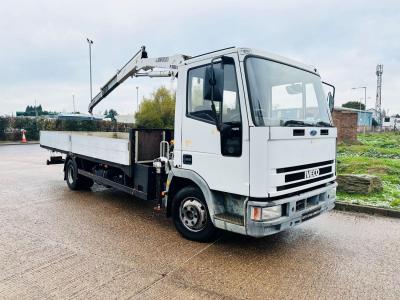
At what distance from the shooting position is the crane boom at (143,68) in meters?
5.33

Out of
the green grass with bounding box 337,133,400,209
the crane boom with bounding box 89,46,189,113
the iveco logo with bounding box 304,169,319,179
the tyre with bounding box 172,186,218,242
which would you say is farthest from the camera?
the green grass with bounding box 337,133,400,209

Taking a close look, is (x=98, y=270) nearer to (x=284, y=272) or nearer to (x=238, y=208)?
(x=238, y=208)

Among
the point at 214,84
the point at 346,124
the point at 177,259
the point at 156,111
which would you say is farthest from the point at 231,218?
the point at 156,111

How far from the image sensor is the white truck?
3861 mm

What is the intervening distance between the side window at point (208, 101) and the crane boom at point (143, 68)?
56 centimetres

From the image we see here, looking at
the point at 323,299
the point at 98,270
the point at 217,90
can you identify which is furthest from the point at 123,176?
the point at 323,299

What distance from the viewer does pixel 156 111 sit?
1171 inches

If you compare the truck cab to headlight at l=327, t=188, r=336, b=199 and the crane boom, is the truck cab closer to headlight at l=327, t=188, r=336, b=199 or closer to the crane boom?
headlight at l=327, t=188, r=336, b=199

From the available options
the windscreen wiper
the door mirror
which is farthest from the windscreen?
the door mirror

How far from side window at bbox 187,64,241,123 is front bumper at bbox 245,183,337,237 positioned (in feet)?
3.65

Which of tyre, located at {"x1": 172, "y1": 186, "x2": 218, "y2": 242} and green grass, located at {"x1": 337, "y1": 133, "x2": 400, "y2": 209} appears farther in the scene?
green grass, located at {"x1": 337, "y1": 133, "x2": 400, "y2": 209}

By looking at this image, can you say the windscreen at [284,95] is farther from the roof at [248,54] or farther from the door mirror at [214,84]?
the door mirror at [214,84]

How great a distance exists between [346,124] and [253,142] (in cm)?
1599

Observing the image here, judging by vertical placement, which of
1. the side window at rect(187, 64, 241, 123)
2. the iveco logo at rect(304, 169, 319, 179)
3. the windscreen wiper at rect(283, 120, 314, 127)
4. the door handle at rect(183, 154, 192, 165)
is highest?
the side window at rect(187, 64, 241, 123)
